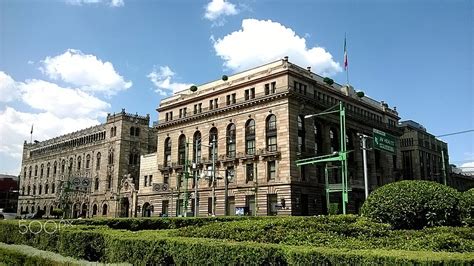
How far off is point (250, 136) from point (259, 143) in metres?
2.24

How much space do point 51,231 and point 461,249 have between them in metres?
16.8

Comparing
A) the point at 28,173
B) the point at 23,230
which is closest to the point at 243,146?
the point at 23,230

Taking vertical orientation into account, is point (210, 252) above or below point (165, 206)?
below

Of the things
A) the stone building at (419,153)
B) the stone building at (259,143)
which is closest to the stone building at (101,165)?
the stone building at (259,143)

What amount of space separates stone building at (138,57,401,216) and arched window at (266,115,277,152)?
0.44 feet

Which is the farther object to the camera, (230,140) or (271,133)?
(230,140)

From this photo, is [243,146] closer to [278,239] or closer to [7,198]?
[278,239]

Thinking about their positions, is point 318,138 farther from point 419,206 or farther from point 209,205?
point 419,206

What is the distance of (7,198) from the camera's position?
400 ft

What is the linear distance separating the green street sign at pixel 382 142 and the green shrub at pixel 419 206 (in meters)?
10.5

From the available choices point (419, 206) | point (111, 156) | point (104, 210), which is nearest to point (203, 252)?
point (419, 206)

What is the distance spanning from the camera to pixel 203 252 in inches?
486

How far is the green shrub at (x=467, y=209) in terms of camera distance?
1904cm

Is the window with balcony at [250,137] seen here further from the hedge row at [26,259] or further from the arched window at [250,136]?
the hedge row at [26,259]
